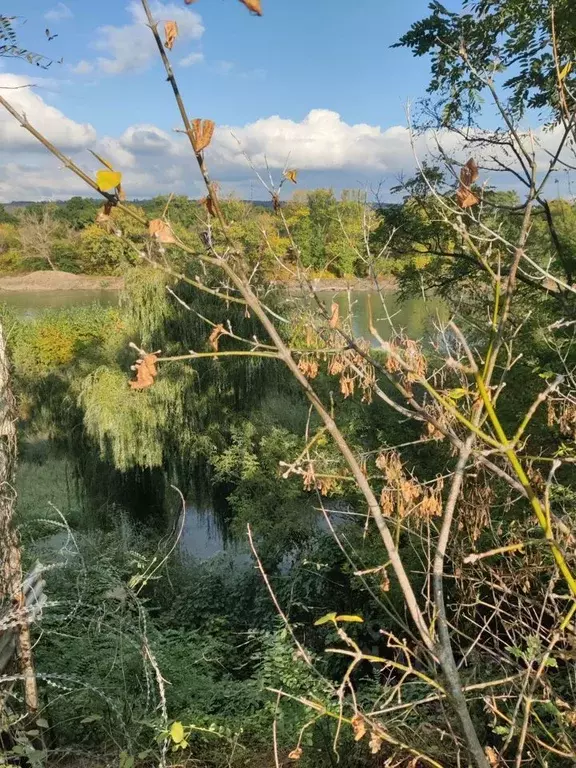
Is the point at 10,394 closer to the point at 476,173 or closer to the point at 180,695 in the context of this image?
the point at 180,695

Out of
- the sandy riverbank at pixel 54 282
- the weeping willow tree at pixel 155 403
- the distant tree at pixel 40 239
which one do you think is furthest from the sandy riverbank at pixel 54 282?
Result: the weeping willow tree at pixel 155 403

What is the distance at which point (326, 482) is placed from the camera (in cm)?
183

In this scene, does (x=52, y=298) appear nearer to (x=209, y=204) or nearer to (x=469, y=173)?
(x=469, y=173)

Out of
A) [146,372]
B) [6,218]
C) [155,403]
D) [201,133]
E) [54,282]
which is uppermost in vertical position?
[6,218]

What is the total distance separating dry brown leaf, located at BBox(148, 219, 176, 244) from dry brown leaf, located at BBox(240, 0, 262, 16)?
24 cm

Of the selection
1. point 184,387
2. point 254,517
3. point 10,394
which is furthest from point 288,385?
point 10,394

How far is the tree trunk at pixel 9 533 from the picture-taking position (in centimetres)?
307

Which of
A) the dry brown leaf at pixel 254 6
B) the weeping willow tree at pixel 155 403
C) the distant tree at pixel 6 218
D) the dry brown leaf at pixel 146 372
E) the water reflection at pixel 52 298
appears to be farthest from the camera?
the distant tree at pixel 6 218

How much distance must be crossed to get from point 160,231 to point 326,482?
127cm

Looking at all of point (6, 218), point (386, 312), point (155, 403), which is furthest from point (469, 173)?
point (6, 218)

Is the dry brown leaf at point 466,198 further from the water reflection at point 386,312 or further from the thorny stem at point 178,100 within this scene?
the thorny stem at point 178,100

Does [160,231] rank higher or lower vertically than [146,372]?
higher

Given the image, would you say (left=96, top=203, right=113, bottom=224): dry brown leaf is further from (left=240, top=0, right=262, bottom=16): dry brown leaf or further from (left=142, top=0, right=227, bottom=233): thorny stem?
(left=240, top=0, right=262, bottom=16): dry brown leaf

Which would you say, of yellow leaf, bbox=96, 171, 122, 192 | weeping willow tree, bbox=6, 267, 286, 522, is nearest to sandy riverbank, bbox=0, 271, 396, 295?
weeping willow tree, bbox=6, 267, 286, 522
